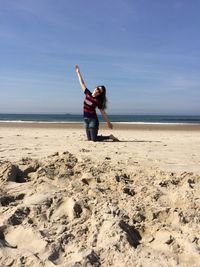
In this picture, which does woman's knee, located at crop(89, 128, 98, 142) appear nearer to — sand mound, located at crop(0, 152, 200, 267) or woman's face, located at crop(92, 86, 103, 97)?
Result: woman's face, located at crop(92, 86, 103, 97)

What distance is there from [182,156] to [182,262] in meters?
4.44

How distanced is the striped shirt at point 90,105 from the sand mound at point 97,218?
16.2 feet

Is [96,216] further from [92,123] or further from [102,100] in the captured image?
[102,100]

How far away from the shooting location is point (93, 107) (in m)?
9.48

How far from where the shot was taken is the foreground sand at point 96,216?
2.61m

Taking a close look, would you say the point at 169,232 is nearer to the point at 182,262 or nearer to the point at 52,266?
the point at 182,262

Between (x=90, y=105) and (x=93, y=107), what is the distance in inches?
3.9

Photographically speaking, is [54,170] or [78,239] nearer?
[78,239]

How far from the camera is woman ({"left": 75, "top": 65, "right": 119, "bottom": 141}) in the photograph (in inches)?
367

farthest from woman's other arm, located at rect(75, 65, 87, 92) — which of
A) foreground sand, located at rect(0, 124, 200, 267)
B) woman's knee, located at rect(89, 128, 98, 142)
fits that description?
foreground sand, located at rect(0, 124, 200, 267)

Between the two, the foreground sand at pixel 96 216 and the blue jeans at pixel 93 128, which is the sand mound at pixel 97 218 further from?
the blue jeans at pixel 93 128

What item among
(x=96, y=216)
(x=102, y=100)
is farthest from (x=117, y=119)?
(x=96, y=216)

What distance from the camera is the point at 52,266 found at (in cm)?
243

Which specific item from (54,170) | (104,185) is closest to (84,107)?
(54,170)
